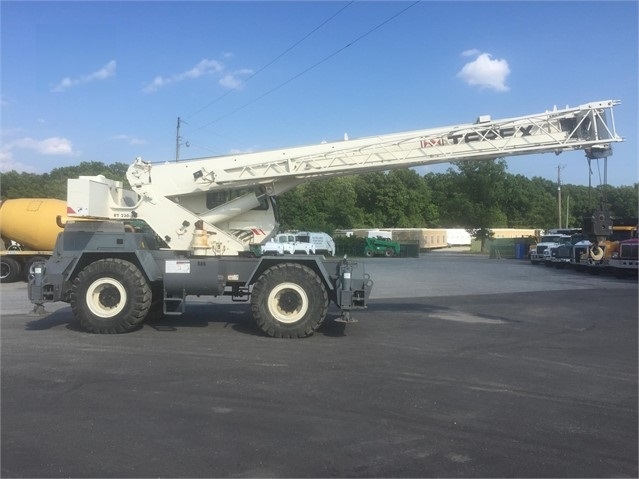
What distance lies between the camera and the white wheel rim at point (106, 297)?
1145 cm

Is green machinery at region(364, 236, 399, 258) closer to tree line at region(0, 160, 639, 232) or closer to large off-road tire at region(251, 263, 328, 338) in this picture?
tree line at region(0, 160, 639, 232)

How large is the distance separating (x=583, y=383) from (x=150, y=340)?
7.18 meters

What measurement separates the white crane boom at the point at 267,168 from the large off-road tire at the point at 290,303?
187cm

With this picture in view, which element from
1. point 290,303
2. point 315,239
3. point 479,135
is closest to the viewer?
point 290,303

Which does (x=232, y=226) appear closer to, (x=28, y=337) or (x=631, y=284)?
(x=28, y=337)

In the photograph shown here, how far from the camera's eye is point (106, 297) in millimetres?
11492

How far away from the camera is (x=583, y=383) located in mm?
8141

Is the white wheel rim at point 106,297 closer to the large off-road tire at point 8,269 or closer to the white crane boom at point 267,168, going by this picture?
the white crane boom at point 267,168

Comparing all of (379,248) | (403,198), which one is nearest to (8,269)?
(379,248)

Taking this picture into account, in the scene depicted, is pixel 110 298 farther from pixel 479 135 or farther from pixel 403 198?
pixel 403 198

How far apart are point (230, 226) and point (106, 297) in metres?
3.08

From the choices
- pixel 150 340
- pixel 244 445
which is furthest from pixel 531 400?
pixel 150 340

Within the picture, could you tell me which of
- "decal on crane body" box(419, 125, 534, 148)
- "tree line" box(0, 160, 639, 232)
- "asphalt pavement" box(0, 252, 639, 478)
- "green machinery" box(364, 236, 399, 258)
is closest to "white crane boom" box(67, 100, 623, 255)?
"decal on crane body" box(419, 125, 534, 148)

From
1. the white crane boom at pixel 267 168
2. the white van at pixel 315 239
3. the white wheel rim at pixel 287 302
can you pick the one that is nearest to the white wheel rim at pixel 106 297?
the white crane boom at pixel 267 168
